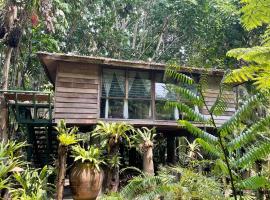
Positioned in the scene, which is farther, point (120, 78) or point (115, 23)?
point (115, 23)

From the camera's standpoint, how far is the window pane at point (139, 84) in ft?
34.5

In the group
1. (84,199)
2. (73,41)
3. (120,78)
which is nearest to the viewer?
(84,199)

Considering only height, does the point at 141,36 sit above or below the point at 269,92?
above

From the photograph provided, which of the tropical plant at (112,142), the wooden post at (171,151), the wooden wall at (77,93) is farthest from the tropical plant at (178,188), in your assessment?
the wooden post at (171,151)

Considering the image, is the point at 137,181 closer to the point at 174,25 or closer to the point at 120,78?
the point at 120,78

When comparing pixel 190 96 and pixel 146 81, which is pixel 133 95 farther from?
pixel 190 96

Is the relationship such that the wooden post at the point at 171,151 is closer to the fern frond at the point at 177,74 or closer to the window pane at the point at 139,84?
the window pane at the point at 139,84

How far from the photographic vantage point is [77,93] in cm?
973

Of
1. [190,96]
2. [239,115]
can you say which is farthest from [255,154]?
[190,96]

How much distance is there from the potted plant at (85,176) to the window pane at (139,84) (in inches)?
131

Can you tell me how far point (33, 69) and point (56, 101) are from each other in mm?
7602

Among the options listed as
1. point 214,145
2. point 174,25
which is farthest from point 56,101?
point 174,25

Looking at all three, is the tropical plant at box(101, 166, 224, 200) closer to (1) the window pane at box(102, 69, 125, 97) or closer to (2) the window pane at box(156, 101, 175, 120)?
(1) the window pane at box(102, 69, 125, 97)

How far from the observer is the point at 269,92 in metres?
3.03
